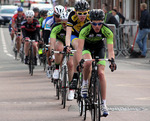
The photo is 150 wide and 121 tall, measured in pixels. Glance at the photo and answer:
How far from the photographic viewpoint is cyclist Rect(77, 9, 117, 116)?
777 cm

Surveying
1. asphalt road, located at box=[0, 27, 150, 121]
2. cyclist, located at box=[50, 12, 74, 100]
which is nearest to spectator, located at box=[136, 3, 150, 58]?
asphalt road, located at box=[0, 27, 150, 121]

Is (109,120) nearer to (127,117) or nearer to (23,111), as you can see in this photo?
(127,117)

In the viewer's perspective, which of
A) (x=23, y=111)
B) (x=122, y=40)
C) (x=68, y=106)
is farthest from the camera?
(x=122, y=40)

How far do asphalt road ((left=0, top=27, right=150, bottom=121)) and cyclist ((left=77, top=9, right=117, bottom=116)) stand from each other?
0.89 m

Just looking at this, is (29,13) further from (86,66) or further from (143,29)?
(86,66)

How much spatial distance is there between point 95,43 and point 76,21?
190cm

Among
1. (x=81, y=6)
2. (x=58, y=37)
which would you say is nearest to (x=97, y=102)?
(x=81, y=6)

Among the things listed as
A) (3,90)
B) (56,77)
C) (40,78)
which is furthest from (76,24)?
(40,78)

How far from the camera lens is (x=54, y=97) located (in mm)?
11227

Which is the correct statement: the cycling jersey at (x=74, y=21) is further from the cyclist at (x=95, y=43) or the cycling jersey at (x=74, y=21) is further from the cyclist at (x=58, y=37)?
the cyclist at (x=95, y=43)

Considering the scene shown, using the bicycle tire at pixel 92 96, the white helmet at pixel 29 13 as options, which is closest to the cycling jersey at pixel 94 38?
the bicycle tire at pixel 92 96

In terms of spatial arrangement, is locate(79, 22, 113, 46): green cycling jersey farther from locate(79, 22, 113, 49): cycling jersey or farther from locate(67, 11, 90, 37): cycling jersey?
locate(67, 11, 90, 37): cycling jersey

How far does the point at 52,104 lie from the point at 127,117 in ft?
6.55

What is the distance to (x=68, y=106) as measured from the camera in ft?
32.7
